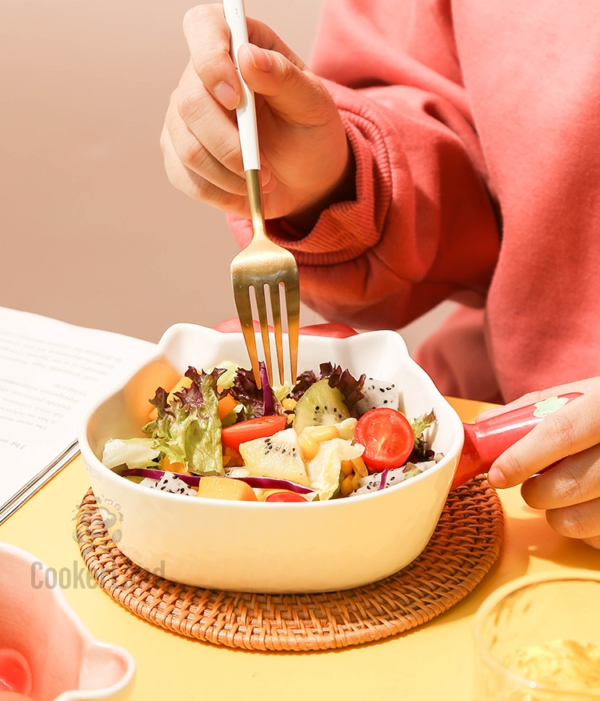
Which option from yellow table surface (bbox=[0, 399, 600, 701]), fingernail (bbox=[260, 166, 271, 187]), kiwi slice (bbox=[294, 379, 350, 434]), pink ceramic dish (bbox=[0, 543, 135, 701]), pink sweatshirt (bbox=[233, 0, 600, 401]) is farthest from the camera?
pink sweatshirt (bbox=[233, 0, 600, 401])

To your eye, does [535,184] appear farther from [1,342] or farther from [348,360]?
[1,342]

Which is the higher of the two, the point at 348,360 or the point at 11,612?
the point at 11,612

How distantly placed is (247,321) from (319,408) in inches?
5.0

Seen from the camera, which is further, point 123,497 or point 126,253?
point 126,253

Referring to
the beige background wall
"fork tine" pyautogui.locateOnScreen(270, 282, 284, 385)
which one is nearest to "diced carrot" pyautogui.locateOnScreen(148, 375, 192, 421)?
"fork tine" pyautogui.locateOnScreen(270, 282, 284, 385)

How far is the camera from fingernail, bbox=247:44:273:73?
2.63 ft

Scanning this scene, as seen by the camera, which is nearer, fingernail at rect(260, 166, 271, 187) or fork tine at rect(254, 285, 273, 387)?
fork tine at rect(254, 285, 273, 387)

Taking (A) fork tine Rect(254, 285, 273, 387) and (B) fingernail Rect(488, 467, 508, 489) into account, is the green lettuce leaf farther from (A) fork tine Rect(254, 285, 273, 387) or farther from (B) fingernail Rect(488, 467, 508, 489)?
(B) fingernail Rect(488, 467, 508, 489)

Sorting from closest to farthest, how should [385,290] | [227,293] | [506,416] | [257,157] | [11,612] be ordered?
1. [11,612]
2. [506,416]
3. [257,157]
4. [385,290]
5. [227,293]

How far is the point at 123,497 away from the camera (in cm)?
61

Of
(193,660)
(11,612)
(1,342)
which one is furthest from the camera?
(1,342)

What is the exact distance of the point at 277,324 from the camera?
830 millimetres

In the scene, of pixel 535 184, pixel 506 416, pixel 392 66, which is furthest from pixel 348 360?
pixel 392 66

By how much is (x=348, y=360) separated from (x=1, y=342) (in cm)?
57
